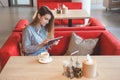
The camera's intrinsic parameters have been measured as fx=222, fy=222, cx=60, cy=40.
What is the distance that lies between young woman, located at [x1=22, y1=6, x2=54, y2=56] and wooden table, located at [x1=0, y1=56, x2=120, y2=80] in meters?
0.31

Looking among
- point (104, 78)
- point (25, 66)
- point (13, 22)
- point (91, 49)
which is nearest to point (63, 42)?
point (91, 49)

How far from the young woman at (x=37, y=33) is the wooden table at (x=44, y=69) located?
31 centimetres

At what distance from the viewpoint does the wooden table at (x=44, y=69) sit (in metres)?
1.72

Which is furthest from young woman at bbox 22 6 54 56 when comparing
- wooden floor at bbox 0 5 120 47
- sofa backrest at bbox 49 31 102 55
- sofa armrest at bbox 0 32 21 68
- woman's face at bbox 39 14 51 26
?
wooden floor at bbox 0 5 120 47

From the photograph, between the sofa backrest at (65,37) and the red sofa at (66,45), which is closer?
the red sofa at (66,45)

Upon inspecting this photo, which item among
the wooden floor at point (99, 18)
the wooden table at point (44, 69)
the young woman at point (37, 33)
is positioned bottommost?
the wooden floor at point (99, 18)

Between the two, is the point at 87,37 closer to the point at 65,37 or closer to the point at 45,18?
the point at 65,37

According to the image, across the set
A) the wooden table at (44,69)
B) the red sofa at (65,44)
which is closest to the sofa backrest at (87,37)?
the red sofa at (65,44)

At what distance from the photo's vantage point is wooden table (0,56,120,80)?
5.63 ft

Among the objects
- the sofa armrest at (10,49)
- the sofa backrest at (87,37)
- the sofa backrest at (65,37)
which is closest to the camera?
the sofa armrest at (10,49)

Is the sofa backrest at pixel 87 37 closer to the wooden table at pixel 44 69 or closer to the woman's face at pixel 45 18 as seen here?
the woman's face at pixel 45 18

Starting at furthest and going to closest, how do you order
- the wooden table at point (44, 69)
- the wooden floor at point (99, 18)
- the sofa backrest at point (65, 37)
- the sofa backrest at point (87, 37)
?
1. the wooden floor at point (99, 18)
2. the sofa backrest at point (65, 37)
3. the sofa backrest at point (87, 37)
4. the wooden table at point (44, 69)

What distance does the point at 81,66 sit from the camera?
1759 mm

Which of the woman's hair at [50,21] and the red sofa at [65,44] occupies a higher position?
the woman's hair at [50,21]
